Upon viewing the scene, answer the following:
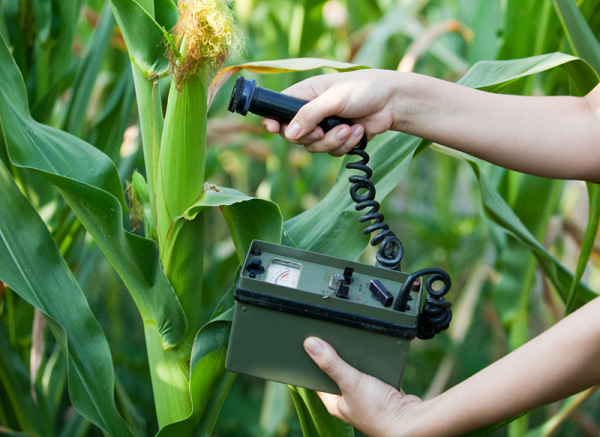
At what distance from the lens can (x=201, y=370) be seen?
509 mm

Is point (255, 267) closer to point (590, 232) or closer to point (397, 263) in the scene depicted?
point (397, 263)

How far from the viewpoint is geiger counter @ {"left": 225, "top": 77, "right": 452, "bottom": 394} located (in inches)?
16.8

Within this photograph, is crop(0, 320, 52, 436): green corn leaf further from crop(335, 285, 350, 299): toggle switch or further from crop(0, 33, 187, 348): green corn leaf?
crop(335, 285, 350, 299): toggle switch

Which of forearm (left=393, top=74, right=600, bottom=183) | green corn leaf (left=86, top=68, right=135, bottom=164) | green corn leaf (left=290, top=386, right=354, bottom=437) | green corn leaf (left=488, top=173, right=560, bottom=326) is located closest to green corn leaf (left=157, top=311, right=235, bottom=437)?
green corn leaf (left=290, top=386, right=354, bottom=437)

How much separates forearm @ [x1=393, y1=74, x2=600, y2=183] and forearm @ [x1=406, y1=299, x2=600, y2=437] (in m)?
0.20

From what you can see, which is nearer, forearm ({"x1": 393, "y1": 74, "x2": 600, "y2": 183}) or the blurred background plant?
forearm ({"x1": 393, "y1": 74, "x2": 600, "y2": 183})

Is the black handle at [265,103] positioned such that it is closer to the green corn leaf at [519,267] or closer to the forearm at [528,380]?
the forearm at [528,380]

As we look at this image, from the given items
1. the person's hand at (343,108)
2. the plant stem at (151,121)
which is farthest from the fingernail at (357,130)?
the plant stem at (151,121)

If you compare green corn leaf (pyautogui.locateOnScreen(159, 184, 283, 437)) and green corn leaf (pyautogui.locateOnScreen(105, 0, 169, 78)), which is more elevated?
green corn leaf (pyautogui.locateOnScreen(105, 0, 169, 78))

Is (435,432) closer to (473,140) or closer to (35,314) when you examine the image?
(473,140)

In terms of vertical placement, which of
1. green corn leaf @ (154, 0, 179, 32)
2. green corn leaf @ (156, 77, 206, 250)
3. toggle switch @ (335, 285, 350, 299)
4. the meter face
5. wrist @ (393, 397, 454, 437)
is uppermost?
green corn leaf @ (154, 0, 179, 32)

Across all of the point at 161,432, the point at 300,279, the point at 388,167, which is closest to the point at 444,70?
the point at 388,167

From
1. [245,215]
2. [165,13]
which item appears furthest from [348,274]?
[165,13]

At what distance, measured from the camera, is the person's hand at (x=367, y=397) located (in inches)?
17.1
